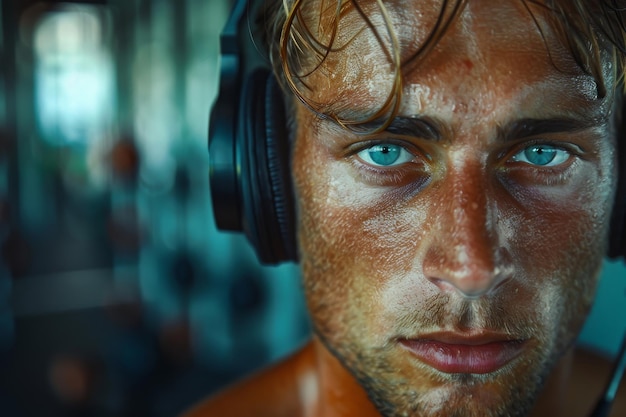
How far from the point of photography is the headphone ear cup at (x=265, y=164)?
0.85 metres

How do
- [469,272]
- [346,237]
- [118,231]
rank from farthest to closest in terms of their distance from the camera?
1. [118,231]
2. [346,237]
3. [469,272]

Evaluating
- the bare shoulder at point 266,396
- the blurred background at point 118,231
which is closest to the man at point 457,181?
the bare shoulder at point 266,396

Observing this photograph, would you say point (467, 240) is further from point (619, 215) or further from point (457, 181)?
point (619, 215)

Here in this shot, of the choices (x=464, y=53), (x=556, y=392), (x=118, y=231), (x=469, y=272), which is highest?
(x=464, y=53)

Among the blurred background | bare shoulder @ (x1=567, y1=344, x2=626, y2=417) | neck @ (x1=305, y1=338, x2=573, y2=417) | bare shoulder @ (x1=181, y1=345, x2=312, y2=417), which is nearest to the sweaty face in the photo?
neck @ (x1=305, y1=338, x2=573, y2=417)

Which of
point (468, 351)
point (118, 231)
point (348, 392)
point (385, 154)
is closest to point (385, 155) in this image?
point (385, 154)

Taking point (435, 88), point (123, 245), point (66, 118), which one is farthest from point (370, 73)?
point (66, 118)

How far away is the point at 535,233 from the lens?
28.9 inches

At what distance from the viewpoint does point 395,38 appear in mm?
692

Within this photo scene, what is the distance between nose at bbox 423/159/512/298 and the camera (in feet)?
2.21

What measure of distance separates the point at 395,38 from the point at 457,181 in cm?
17

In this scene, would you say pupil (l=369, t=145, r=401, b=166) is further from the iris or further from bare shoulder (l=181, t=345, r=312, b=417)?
bare shoulder (l=181, t=345, r=312, b=417)

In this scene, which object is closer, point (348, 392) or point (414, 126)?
point (414, 126)

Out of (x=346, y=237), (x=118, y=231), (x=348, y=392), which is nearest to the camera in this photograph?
(x=346, y=237)
